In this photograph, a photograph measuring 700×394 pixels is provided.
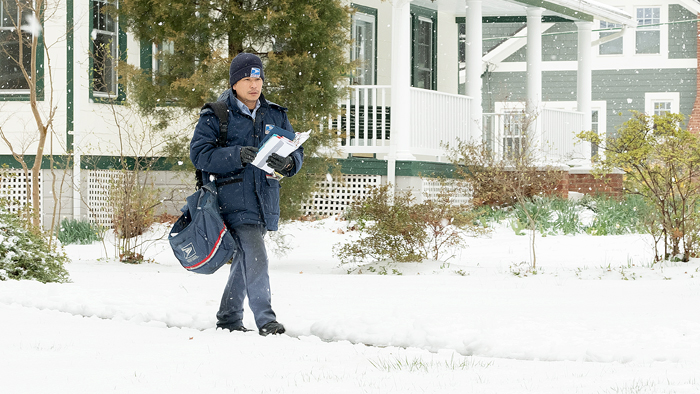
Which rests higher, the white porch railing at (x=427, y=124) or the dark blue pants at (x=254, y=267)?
the white porch railing at (x=427, y=124)

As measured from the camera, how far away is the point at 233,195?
15.2 feet

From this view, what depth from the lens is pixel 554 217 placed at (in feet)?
40.2

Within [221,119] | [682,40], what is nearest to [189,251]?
[221,119]

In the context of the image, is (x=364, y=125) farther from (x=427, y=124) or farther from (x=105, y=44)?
(x=105, y=44)

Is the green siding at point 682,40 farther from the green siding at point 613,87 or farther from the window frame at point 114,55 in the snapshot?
the window frame at point 114,55

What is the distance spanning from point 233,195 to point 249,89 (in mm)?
637

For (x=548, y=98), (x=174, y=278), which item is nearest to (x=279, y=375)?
(x=174, y=278)

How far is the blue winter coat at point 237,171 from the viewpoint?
15.0 feet

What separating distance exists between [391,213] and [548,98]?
50.0 feet

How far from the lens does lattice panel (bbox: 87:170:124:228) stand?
12.1 metres

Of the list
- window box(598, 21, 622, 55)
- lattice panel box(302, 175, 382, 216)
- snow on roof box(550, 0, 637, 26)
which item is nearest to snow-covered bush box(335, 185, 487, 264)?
lattice panel box(302, 175, 382, 216)

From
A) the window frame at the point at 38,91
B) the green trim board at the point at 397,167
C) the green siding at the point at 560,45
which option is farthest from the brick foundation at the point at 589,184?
the window frame at the point at 38,91

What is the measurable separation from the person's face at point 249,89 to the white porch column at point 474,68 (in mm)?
9292

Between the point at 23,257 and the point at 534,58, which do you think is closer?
the point at 23,257
